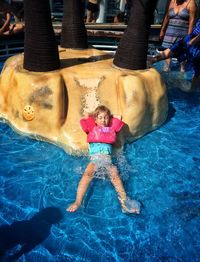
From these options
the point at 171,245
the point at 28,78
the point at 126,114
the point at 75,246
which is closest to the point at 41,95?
the point at 28,78

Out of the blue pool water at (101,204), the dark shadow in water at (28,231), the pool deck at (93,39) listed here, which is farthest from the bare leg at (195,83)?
the dark shadow in water at (28,231)

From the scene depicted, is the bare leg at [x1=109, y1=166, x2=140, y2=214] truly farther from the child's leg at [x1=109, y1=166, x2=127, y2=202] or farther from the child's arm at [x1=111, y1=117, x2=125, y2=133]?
the child's arm at [x1=111, y1=117, x2=125, y2=133]

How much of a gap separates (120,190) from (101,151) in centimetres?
63

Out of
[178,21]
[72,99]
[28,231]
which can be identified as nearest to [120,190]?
[28,231]

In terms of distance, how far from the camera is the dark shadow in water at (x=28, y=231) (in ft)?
11.2

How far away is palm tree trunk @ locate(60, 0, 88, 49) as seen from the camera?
6.15 m

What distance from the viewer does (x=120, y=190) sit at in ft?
13.3

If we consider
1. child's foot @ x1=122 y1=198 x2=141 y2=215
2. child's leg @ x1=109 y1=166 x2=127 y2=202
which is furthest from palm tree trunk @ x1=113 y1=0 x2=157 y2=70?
child's foot @ x1=122 y1=198 x2=141 y2=215

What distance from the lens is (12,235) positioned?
11.7 feet

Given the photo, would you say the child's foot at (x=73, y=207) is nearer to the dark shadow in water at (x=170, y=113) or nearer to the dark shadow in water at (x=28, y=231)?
the dark shadow in water at (x=28, y=231)

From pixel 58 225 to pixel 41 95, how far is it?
2.06 meters

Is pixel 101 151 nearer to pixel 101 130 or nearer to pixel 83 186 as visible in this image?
pixel 101 130

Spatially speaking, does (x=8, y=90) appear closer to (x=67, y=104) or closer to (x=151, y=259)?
(x=67, y=104)

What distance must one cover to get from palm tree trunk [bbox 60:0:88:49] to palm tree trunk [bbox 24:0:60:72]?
4.35 ft
